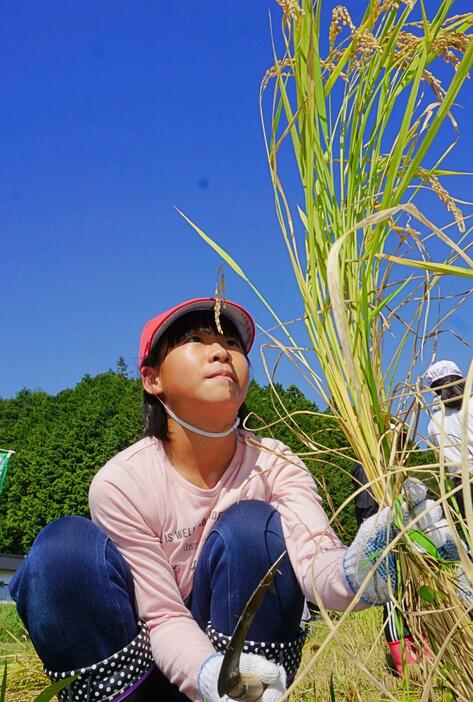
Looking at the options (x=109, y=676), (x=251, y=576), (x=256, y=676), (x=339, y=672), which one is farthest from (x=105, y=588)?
(x=339, y=672)

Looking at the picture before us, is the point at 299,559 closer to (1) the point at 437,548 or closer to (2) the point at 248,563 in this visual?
(2) the point at 248,563

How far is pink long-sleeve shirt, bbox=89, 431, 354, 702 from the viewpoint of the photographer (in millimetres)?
1334

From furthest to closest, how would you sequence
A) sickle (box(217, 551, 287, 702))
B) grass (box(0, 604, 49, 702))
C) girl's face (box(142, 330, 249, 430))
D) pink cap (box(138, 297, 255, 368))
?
1. grass (box(0, 604, 49, 702))
2. pink cap (box(138, 297, 255, 368))
3. girl's face (box(142, 330, 249, 430))
4. sickle (box(217, 551, 287, 702))

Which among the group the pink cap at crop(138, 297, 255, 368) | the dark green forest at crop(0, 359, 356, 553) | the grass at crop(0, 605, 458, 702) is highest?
the dark green forest at crop(0, 359, 356, 553)

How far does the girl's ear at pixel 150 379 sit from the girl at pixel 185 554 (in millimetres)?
23

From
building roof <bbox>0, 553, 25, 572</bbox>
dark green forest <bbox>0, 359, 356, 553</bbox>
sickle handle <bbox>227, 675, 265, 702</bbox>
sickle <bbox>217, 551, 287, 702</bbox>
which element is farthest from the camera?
building roof <bbox>0, 553, 25, 572</bbox>

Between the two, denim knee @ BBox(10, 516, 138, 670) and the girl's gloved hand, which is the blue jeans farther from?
the girl's gloved hand

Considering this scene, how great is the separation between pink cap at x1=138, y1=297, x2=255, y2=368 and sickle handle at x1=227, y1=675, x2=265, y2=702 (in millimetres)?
772

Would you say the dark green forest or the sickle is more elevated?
the dark green forest

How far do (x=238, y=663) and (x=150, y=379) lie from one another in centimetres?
83

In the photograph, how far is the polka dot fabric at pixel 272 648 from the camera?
4.54 feet

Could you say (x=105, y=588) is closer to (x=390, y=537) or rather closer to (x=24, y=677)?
(x=390, y=537)

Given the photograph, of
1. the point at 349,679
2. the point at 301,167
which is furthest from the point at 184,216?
the point at 349,679

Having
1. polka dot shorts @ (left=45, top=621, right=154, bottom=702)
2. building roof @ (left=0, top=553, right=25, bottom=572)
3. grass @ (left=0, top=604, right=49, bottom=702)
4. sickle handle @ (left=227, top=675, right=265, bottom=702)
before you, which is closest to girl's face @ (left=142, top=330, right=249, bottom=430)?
polka dot shorts @ (left=45, top=621, right=154, bottom=702)
